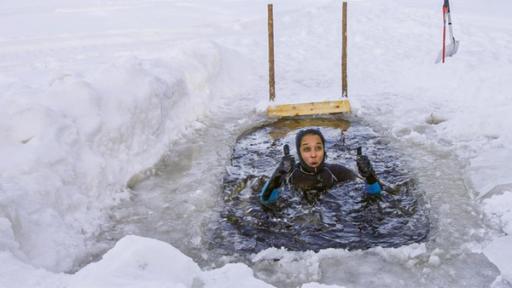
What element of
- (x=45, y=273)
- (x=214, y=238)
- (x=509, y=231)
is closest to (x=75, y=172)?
(x=214, y=238)

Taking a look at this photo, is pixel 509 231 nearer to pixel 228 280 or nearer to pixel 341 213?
pixel 341 213

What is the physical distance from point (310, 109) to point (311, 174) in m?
3.19

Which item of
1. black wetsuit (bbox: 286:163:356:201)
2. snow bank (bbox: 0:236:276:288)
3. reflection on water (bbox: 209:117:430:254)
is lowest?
reflection on water (bbox: 209:117:430:254)

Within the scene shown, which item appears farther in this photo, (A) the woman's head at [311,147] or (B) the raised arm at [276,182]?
(A) the woman's head at [311,147]

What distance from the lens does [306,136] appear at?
621cm

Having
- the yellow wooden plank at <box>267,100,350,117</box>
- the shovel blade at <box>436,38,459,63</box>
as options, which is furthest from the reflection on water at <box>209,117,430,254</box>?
the shovel blade at <box>436,38,459,63</box>

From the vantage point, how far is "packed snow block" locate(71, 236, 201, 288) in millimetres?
3326

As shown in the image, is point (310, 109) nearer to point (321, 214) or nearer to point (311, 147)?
point (311, 147)

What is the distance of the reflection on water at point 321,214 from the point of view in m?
5.16

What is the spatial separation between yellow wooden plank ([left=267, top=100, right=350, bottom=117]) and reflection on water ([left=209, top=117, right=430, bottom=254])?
1.72 m

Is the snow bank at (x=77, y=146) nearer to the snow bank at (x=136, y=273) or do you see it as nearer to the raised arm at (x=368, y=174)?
the snow bank at (x=136, y=273)

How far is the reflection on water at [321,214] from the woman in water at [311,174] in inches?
3.8

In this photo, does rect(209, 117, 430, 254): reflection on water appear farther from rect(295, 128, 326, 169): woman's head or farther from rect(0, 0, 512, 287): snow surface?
rect(295, 128, 326, 169): woman's head

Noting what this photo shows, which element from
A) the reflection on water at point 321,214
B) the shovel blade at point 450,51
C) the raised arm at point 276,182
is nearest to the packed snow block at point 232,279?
the reflection on water at point 321,214
